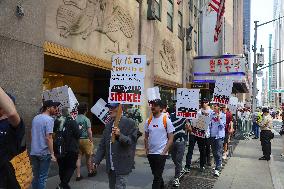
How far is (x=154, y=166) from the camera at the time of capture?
701 centimetres

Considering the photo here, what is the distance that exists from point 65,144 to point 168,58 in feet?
49.7

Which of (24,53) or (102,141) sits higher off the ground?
(24,53)

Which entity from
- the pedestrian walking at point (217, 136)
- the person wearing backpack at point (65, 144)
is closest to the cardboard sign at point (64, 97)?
the person wearing backpack at point (65, 144)

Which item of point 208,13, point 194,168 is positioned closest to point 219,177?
point 194,168

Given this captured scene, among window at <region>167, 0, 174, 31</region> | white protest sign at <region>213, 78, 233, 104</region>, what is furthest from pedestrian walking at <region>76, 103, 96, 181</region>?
window at <region>167, 0, 174, 31</region>

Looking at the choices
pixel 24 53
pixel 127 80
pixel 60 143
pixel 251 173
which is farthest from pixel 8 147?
pixel 251 173

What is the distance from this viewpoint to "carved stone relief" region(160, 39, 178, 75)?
20667 mm

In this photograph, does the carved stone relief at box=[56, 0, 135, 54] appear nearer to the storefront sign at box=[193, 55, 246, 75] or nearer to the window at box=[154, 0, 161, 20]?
the window at box=[154, 0, 161, 20]

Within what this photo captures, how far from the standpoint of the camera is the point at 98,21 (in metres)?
12.0

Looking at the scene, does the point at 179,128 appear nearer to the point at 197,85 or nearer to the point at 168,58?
the point at 168,58

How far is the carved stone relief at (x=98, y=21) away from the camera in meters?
10.3

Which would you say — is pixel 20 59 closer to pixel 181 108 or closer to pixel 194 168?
pixel 181 108

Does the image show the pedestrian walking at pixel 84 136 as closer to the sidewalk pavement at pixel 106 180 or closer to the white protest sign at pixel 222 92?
the sidewalk pavement at pixel 106 180

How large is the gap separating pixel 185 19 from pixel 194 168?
52.3ft
